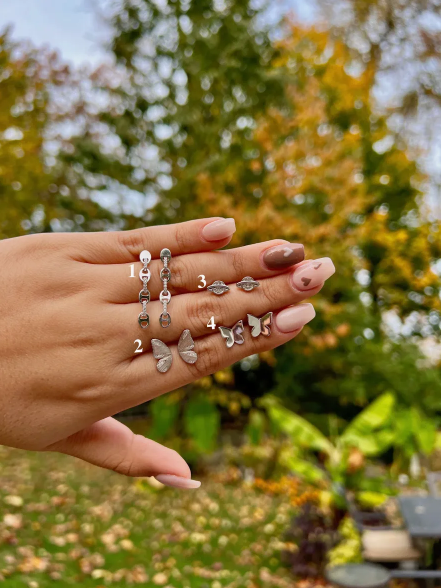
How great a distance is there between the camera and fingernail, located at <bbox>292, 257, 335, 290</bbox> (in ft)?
3.82

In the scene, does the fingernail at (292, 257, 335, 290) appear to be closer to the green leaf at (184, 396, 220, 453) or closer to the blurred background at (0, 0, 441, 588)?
the blurred background at (0, 0, 441, 588)

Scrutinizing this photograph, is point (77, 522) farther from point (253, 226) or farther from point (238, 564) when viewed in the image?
point (253, 226)

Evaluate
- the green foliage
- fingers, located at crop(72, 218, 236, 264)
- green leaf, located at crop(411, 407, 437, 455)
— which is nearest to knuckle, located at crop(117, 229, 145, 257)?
fingers, located at crop(72, 218, 236, 264)

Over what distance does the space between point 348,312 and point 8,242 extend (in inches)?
343

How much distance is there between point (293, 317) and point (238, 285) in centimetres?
15

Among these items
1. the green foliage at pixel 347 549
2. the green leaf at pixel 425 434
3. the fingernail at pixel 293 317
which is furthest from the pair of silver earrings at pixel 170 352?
the green leaf at pixel 425 434

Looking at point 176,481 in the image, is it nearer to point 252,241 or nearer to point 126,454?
point 126,454

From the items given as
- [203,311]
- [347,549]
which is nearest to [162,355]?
[203,311]

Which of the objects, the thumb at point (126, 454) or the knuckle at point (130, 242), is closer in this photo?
the knuckle at point (130, 242)

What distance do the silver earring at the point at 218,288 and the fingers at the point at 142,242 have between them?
0.29 feet

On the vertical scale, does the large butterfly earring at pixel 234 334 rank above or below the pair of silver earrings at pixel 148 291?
below

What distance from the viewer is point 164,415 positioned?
8.16 meters

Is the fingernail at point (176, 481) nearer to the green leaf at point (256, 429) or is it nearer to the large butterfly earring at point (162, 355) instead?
the large butterfly earring at point (162, 355)

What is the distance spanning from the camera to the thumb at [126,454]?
1.34 m
